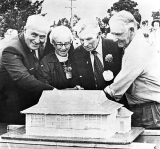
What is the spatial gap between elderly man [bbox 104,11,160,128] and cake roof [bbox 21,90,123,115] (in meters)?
0.27

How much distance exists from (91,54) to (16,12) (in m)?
1.27

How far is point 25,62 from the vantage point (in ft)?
22.1

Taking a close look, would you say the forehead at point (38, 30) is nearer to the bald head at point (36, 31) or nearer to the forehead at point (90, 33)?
the bald head at point (36, 31)

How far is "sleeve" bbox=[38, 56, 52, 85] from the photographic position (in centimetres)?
668

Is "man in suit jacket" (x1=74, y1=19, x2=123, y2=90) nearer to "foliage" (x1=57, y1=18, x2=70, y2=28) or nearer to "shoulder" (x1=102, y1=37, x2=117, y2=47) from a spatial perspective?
"shoulder" (x1=102, y1=37, x2=117, y2=47)

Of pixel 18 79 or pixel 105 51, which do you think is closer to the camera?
pixel 105 51

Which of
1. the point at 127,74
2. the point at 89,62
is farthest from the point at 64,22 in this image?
the point at 127,74

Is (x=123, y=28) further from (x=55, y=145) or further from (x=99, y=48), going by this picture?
(x=55, y=145)

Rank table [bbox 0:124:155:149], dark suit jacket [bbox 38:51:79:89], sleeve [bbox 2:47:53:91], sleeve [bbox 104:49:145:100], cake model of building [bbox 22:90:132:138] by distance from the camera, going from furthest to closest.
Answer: sleeve [bbox 2:47:53:91]
dark suit jacket [bbox 38:51:79:89]
sleeve [bbox 104:49:145:100]
cake model of building [bbox 22:90:132:138]
table [bbox 0:124:155:149]

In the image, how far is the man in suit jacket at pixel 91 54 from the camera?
6.50m

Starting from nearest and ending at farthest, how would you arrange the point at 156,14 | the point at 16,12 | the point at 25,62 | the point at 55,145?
the point at 55,145
the point at 156,14
the point at 25,62
the point at 16,12

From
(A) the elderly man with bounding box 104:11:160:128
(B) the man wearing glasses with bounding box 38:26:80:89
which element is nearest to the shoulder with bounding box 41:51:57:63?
(B) the man wearing glasses with bounding box 38:26:80:89

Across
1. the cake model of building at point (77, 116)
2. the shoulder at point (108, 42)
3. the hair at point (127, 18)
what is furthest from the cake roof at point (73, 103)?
the hair at point (127, 18)

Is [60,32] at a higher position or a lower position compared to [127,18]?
lower
